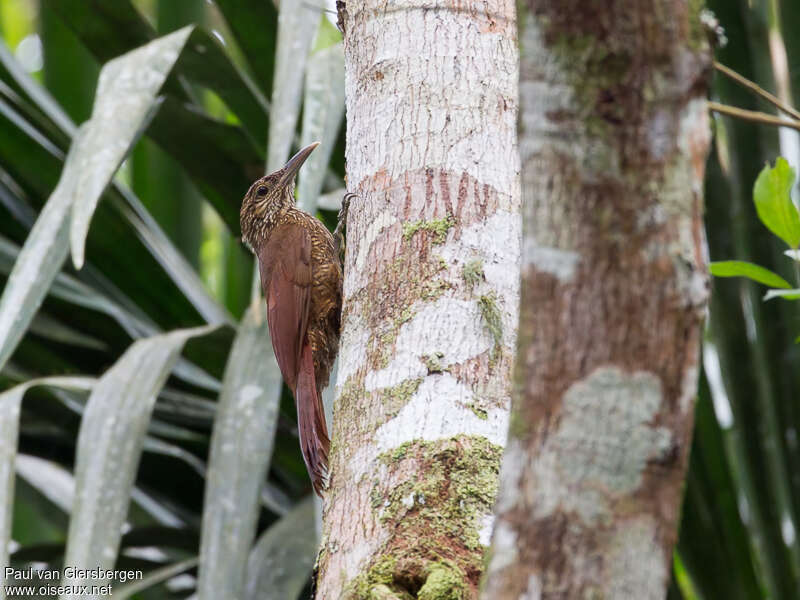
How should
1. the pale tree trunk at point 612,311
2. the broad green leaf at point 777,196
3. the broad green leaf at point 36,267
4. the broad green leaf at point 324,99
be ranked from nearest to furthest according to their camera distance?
the pale tree trunk at point 612,311 < the broad green leaf at point 777,196 < the broad green leaf at point 36,267 < the broad green leaf at point 324,99

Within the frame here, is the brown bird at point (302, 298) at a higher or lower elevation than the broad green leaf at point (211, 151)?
lower

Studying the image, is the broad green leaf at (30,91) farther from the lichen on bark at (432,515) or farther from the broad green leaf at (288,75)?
the lichen on bark at (432,515)

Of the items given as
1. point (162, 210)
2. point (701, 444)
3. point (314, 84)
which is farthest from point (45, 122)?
point (701, 444)

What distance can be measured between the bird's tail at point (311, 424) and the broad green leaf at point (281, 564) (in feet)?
1.50

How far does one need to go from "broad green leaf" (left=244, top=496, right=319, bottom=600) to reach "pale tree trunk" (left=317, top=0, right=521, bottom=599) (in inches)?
51.4

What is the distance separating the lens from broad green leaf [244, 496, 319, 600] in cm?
284

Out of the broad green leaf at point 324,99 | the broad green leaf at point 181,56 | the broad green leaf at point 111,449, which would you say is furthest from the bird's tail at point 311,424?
the broad green leaf at point 181,56

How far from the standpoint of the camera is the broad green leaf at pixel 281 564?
284cm

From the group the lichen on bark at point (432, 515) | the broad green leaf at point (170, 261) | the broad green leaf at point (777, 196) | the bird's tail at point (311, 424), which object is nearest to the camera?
the lichen on bark at point (432, 515)

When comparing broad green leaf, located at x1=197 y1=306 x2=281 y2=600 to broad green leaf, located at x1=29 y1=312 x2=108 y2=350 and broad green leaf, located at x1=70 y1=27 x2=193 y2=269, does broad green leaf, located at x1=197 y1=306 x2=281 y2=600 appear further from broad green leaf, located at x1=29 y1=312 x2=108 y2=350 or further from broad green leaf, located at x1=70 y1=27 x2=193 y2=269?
broad green leaf, located at x1=29 y1=312 x2=108 y2=350

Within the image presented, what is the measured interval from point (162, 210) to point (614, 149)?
3.57 metres

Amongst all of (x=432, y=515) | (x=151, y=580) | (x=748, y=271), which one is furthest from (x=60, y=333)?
(x=748, y=271)

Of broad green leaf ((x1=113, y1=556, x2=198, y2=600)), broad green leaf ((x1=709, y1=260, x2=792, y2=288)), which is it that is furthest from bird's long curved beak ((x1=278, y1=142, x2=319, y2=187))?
broad green leaf ((x1=709, y1=260, x2=792, y2=288))

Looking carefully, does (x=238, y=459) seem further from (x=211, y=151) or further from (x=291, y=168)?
(x=211, y=151)
